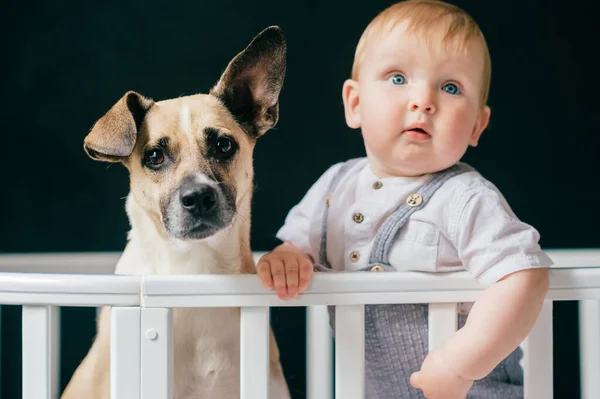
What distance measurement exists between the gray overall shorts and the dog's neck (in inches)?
9.3

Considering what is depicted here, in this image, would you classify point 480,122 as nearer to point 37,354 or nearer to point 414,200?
point 414,200

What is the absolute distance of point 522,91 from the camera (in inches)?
85.3

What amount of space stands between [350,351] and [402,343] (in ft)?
Result: 0.60

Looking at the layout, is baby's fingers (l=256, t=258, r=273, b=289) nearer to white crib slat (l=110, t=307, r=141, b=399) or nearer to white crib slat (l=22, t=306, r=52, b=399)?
white crib slat (l=110, t=307, r=141, b=399)

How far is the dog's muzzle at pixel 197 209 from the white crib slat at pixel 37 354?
219 millimetres

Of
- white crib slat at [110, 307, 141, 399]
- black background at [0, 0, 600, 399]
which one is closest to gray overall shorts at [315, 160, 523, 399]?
white crib slat at [110, 307, 141, 399]

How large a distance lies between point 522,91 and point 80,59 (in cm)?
121

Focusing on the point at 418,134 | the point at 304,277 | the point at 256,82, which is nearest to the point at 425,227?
the point at 418,134

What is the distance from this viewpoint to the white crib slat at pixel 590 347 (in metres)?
1.55

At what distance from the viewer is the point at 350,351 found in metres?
1.13

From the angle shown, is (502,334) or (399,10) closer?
(502,334)

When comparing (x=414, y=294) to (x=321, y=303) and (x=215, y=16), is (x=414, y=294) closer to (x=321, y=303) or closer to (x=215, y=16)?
(x=321, y=303)

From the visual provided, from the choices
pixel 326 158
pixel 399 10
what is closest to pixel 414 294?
pixel 399 10

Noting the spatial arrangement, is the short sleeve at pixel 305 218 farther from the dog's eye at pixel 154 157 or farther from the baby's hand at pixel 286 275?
the dog's eye at pixel 154 157
